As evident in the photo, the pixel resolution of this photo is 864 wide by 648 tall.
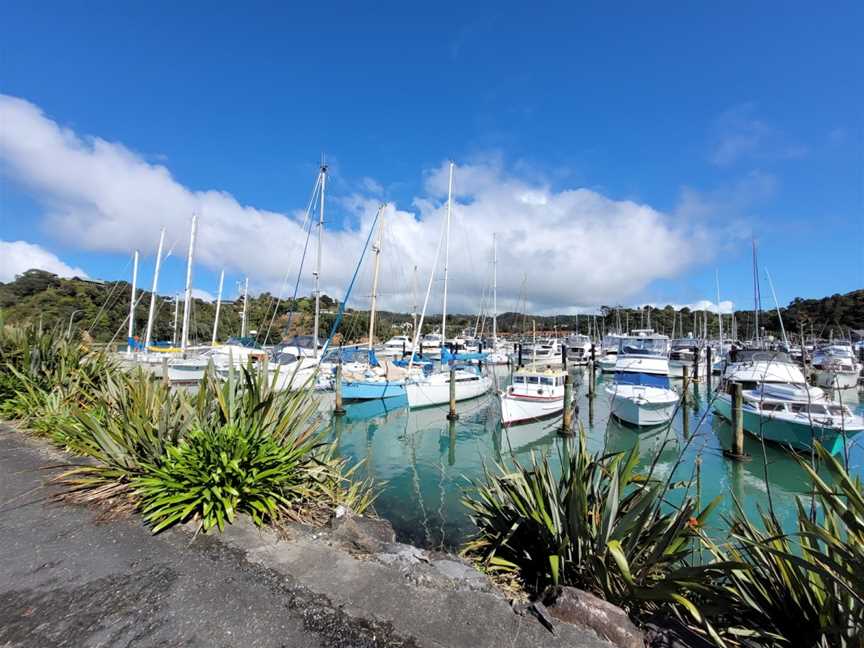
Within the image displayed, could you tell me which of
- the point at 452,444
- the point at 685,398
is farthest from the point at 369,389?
the point at 685,398

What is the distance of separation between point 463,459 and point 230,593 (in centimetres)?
1238

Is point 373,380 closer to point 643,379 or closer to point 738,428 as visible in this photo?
point 643,379

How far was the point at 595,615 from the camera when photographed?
2574mm

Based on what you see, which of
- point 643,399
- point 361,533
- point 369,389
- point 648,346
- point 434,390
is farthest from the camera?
point 648,346

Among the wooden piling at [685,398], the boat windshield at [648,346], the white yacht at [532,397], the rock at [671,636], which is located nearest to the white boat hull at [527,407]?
the white yacht at [532,397]

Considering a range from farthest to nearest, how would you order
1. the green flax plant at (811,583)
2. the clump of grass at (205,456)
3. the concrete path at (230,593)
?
the clump of grass at (205,456), the concrete path at (230,593), the green flax plant at (811,583)

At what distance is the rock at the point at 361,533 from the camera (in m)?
3.69

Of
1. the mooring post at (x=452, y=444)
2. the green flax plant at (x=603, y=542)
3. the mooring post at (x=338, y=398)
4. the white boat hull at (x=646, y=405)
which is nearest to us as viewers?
the green flax plant at (x=603, y=542)

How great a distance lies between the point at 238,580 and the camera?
2.98 metres

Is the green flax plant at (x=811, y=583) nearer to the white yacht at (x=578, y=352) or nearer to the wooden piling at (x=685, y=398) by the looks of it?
the wooden piling at (x=685, y=398)

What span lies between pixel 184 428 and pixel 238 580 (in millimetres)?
2189

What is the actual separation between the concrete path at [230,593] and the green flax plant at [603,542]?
0.64m

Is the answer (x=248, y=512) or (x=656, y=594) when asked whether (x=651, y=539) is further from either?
(x=248, y=512)

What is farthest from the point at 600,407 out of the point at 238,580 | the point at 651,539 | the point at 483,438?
the point at 238,580
